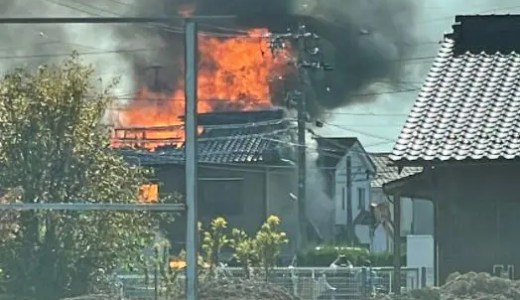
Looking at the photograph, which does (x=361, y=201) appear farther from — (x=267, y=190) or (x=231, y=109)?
(x=231, y=109)

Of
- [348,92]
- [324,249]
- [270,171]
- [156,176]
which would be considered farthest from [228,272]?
[348,92]

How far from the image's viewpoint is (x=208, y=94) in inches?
262

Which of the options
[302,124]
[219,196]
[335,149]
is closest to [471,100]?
[219,196]

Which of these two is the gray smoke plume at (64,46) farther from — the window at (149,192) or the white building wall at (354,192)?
the white building wall at (354,192)

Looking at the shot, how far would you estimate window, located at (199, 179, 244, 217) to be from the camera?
9.09m

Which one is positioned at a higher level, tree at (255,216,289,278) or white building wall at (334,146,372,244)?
white building wall at (334,146,372,244)

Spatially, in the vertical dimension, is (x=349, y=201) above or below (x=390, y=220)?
above

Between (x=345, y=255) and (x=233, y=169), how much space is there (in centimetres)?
749

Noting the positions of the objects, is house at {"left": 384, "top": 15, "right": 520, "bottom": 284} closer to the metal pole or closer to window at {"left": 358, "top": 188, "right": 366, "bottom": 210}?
the metal pole

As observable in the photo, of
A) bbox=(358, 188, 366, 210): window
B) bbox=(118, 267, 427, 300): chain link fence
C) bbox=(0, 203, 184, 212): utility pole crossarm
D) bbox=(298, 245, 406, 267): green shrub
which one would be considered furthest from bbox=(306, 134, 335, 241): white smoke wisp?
bbox=(0, 203, 184, 212): utility pole crossarm

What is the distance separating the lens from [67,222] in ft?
18.8

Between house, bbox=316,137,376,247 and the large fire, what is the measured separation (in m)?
9.98

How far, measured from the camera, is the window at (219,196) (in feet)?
29.8

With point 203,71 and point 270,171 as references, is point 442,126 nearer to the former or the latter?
point 270,171
